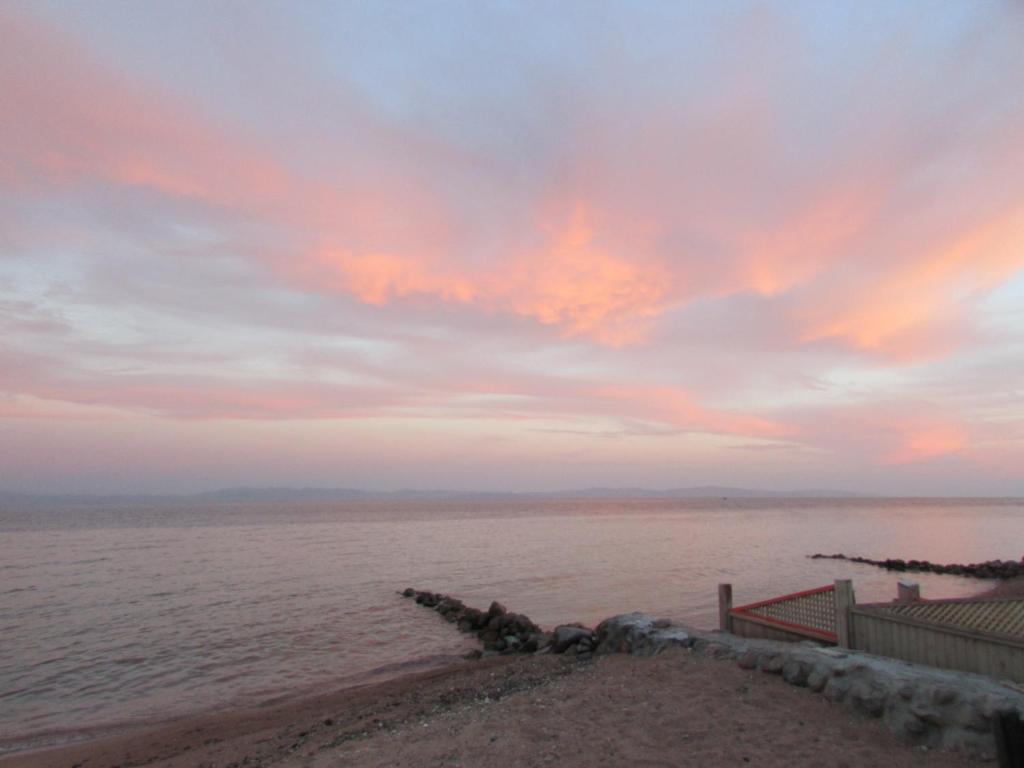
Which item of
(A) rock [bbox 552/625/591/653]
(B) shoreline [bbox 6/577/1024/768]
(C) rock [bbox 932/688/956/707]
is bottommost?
(B) shoreline [bbox 6/577/1024/768]

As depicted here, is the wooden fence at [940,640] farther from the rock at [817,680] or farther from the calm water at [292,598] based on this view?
the calm water at [292,598]

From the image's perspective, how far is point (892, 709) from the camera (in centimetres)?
735

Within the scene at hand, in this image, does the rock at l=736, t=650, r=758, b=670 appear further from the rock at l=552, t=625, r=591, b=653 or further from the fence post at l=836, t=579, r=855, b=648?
the rock at l=552, t=625, r=591, b=653

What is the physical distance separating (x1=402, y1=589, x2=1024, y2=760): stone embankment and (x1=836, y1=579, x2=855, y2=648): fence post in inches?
11.1

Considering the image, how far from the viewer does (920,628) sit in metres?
8.93

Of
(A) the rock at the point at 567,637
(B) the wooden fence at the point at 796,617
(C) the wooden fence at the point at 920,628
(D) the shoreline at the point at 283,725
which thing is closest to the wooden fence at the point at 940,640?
(C) the wooden fence at the point at 920,628

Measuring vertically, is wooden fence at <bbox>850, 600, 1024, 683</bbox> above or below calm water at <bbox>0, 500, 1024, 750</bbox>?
above

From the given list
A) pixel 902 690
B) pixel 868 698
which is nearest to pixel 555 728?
pixel 868 698

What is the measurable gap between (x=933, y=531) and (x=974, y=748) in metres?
75.3

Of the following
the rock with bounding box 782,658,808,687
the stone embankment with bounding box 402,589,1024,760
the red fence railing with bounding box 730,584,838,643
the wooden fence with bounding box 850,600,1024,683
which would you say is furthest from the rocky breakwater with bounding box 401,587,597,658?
the wooden fence with bounding box 850,600,1024,683

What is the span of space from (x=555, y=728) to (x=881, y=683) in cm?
423

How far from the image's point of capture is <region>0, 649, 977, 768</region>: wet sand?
6.97 m

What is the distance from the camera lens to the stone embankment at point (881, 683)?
6.81 m

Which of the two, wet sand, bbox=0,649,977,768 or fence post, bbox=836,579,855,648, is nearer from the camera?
wet sand, bbox=0,649,977,768
